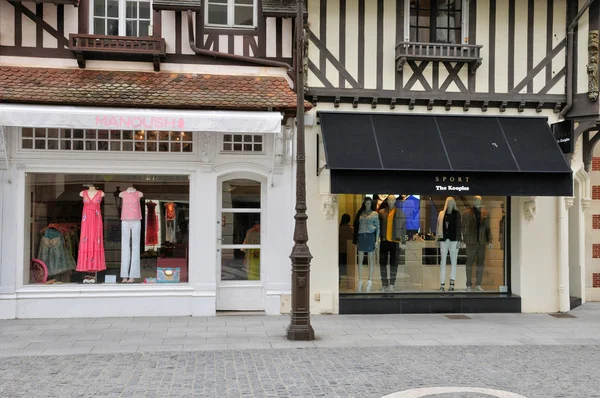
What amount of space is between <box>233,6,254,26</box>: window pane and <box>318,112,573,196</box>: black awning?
2.23 metres

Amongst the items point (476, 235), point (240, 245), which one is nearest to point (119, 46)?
point (240, 245)

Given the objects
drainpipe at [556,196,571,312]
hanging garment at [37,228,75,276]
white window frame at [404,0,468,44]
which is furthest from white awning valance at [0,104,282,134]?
drainpipe at [556,196,571,312]

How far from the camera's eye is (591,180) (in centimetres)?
1350

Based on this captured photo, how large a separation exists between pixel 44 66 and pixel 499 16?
8.53m

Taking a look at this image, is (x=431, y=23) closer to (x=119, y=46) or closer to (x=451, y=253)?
(x=451, y=253)

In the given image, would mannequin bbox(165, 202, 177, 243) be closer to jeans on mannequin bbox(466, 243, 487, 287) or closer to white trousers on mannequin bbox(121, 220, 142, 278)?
white trousers on mannequin bbox(121, 220, 142, 278)

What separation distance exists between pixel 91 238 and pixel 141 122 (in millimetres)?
2683

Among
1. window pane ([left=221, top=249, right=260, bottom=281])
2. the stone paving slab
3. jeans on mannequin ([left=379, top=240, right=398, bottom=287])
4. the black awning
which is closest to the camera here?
the stone paving slab

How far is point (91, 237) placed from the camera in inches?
436

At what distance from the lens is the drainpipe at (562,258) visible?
1173 centimetres

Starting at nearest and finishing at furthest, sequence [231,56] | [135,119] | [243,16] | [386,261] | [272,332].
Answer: [272,332], [135,119], [231,56], [243,16], [386,261]

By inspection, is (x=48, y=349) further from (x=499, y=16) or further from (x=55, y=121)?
(x=499, y=16)

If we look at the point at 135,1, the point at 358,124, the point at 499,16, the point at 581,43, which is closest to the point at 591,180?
the point at 581,43

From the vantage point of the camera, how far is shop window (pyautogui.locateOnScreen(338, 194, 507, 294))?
11.8 metres
